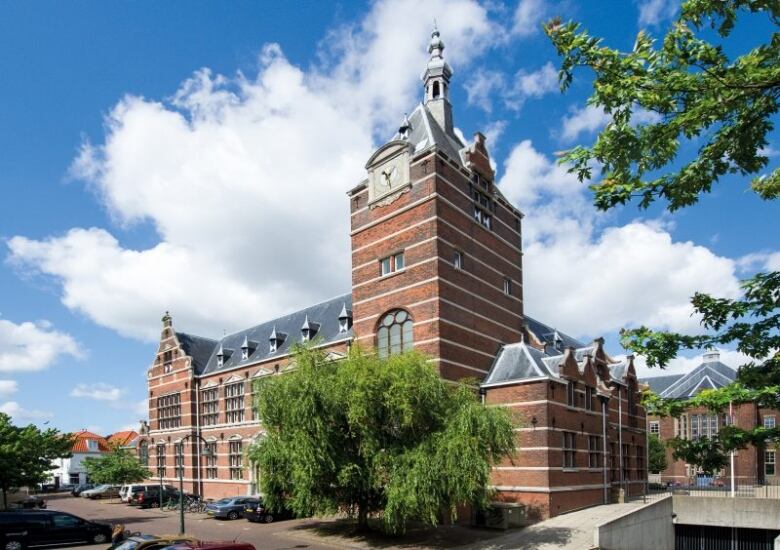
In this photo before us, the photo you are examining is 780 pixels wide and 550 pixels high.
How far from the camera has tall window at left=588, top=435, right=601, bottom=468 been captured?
2993 centimetres

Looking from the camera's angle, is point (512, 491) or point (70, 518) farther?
point (512, 491)

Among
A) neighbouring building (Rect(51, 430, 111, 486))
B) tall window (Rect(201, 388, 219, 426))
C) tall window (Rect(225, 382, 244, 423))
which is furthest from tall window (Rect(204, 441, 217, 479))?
neighbouring building (Rect(51, 430, 111, 486))

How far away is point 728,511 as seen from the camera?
2997cm

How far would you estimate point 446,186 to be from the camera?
2773 centimetres

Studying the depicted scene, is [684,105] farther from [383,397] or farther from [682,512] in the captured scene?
[682,512]

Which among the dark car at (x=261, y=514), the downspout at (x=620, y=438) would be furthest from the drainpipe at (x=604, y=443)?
the dark car at (x=261, y=514)

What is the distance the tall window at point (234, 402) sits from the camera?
40062mm

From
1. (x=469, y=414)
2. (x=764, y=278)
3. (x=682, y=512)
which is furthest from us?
(x=682, y=512)

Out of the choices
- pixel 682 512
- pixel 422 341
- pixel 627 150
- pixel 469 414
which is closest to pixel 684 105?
pixel 627 150

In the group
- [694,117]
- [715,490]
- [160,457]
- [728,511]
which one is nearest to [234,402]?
[160,457]

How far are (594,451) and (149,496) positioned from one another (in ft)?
96.2

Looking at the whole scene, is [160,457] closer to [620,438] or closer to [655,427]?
[620,438]

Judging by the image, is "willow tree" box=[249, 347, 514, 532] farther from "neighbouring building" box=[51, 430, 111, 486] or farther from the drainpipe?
"neighbouring building" box=[51, 430, 111, 486]

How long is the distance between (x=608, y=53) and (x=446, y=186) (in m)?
21.3
